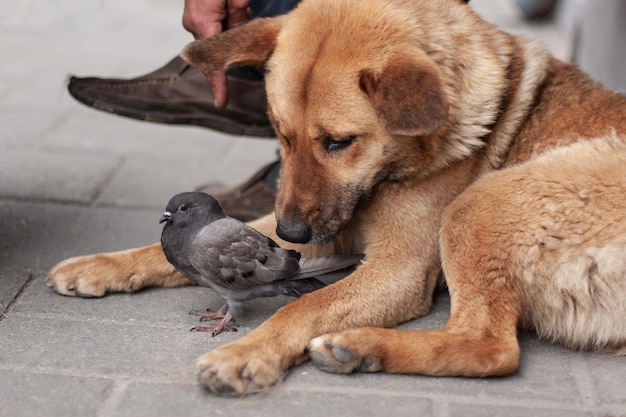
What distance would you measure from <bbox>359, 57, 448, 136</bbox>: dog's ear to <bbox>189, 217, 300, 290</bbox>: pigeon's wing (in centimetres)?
68

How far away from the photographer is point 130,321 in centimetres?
349

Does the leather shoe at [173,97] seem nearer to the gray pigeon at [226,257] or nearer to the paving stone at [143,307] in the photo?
the paving stone at [143,307]

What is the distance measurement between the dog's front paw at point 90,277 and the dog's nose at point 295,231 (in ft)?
2.55

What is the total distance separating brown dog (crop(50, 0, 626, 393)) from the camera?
10.3ft

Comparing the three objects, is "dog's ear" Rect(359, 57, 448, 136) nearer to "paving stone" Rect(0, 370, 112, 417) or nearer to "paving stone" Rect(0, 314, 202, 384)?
"paving stone" Rect(0, 314, 202, 384)

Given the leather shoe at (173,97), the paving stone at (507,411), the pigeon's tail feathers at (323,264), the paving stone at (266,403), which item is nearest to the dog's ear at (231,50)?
the pigeon's tail feathers at (323,264)

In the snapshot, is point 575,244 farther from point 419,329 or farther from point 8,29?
point 8,29

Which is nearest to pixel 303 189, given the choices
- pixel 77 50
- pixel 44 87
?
pixel 44 87

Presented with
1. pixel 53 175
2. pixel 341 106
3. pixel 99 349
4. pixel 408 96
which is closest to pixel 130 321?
pixel 99 349

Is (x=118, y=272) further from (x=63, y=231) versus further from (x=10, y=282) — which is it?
(x=63, y=231)

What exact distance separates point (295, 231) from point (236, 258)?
24 cm

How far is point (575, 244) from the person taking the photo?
10.6 ft

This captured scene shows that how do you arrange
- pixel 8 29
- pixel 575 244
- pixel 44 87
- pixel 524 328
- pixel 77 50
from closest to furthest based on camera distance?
pixel 575 244
pixel 524 328
pixel 44 87
pixel 77 50
pixel 8 29

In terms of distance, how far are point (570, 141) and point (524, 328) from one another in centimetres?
77
